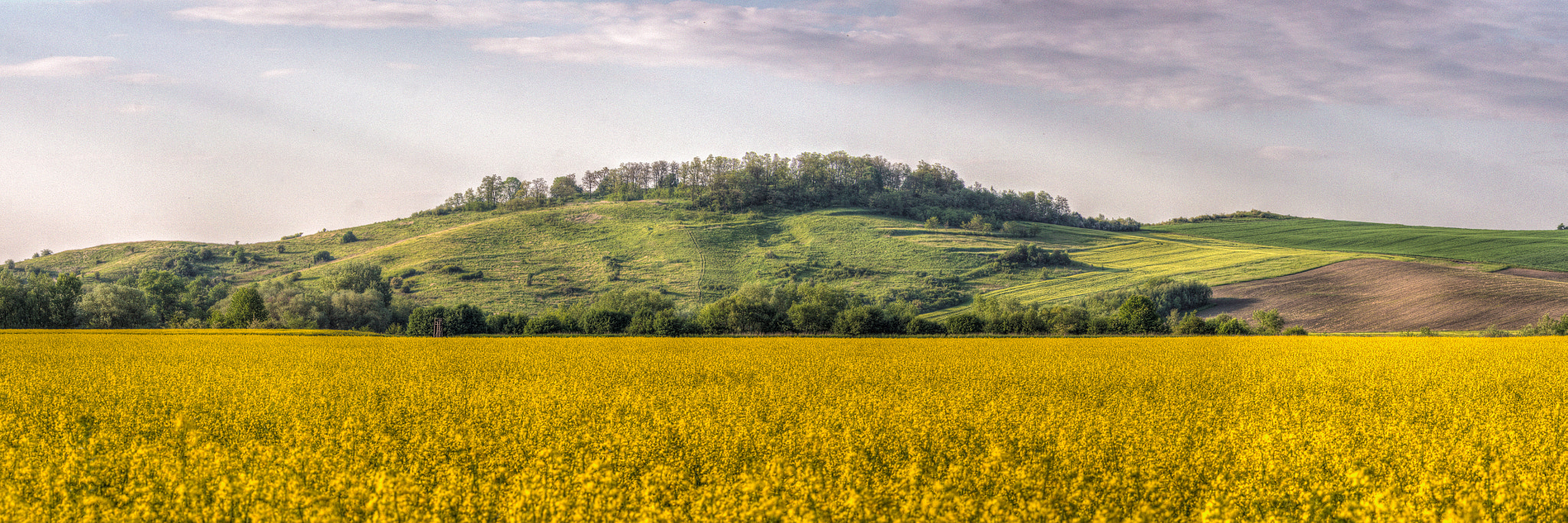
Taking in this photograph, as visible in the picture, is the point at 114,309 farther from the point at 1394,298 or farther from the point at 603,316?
the point at 1394,298

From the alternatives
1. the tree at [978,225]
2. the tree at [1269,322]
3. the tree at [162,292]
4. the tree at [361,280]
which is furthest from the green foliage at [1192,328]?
the tree at [162,292]

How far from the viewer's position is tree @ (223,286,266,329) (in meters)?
59.4

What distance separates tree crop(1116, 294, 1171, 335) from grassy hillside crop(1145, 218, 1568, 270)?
5641cm

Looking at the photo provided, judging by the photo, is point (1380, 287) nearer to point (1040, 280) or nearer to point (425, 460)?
point (1040, 280)

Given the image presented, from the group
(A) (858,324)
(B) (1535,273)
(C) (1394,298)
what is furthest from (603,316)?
(B) (1535,273)

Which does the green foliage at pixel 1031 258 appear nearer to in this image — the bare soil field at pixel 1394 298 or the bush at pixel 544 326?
the bare soil field at pixel 1394 298

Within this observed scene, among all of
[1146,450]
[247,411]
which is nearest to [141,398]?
[247,411]

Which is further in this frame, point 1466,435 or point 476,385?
point 476,385

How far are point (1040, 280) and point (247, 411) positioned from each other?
97403 millimetres

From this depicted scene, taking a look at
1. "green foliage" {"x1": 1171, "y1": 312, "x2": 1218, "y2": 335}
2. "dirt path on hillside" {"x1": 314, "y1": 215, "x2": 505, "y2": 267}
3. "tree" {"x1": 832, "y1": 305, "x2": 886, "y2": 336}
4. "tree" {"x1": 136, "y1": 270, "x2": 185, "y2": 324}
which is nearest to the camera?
"tree" {"x1": 832, "y1": 305, "x2": 886, "y2": 336}

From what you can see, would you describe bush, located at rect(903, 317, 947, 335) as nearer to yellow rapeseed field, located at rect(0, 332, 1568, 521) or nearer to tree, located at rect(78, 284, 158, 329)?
yellow rapeseed field, located at rect(0, 332, 1568, 521)

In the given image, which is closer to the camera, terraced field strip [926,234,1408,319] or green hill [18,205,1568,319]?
terraced field strip [926,234,1408,319]

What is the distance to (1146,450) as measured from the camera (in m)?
11.5

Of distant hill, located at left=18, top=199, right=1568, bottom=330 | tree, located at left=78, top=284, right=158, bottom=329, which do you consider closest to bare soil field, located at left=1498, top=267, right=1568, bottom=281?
distant hill, located at left=18, top=199, right=1568, bottom=330
